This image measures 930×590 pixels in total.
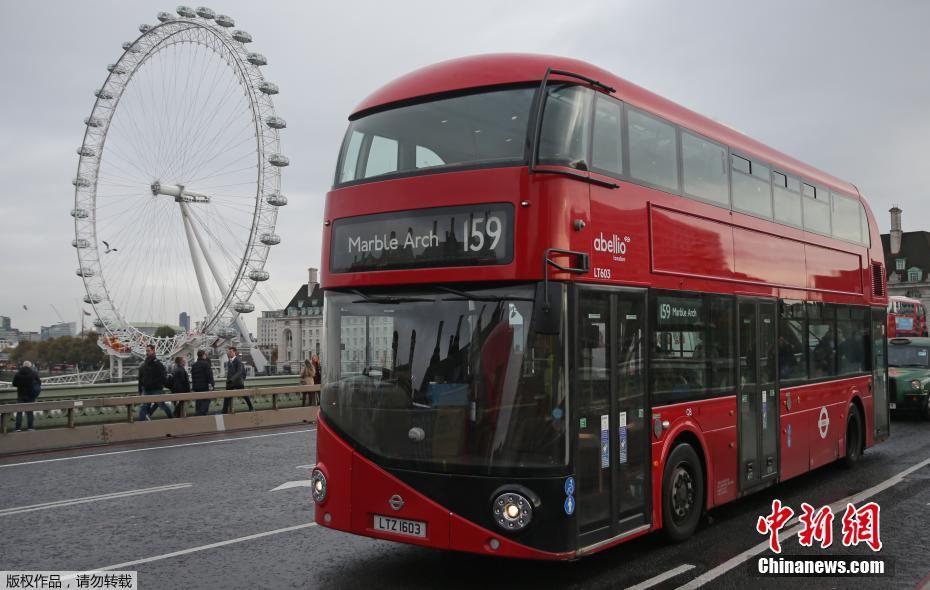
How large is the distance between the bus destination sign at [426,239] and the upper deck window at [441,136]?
38 centimetres

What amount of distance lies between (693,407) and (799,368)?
3117mm

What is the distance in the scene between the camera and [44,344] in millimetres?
141000

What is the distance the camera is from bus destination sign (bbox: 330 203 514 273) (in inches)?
251

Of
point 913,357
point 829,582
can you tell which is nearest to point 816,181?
point 829,582

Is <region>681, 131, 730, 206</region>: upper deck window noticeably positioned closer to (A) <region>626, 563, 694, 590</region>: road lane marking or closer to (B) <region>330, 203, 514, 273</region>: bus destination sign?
(B) <region>330, 203, 514, 273</region>: bus destination sign

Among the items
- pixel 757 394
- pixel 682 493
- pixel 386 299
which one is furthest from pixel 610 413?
pixel 757 394

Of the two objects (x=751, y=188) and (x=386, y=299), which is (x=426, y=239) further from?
(x=751, y=188)

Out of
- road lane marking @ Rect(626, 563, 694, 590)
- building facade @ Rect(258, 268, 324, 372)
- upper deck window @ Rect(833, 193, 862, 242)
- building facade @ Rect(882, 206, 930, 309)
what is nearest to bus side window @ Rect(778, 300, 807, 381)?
upper deck window @ Rect(833, 193, 862, 242)

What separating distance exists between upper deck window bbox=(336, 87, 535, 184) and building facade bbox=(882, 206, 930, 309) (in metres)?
111

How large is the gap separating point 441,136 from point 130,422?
13151 mm

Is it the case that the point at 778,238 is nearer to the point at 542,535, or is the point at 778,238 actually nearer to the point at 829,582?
the point at 829,582

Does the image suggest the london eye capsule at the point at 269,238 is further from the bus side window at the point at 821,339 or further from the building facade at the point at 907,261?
the building facade at the point at 907,261

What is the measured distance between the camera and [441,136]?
6.90 m

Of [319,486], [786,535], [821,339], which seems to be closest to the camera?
[319,486]
